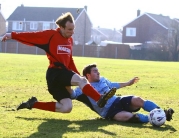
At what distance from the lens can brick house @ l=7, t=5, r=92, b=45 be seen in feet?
314

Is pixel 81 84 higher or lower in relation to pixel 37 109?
higher

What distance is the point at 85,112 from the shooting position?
9.02m

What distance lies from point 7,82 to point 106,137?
343 inches

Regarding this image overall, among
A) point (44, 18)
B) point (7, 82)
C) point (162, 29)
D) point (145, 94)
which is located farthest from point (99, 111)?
point (44, 18)

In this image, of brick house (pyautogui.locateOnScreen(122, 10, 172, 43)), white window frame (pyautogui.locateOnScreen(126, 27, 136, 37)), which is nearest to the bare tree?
brick house (pyautogui.locateOnScreen(122, 10, 172, 43))

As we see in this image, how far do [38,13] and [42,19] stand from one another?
2277 mm

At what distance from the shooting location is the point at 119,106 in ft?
26.4

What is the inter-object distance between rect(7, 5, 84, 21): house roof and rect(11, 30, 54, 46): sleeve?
87432 mm

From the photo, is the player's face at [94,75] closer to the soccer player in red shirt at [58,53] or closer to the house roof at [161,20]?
the soccer player in red shirt at [58,53]

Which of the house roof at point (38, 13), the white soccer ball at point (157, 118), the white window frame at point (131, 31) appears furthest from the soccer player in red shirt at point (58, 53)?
the house roof at point (38, 13)

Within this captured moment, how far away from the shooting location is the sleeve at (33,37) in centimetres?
787

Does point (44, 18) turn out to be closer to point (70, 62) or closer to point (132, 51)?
point (132, 51)

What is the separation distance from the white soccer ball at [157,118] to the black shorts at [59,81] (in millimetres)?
1501

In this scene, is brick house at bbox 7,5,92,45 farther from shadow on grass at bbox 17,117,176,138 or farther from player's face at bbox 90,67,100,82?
shadow on grass at bbox 17,117,176,138
